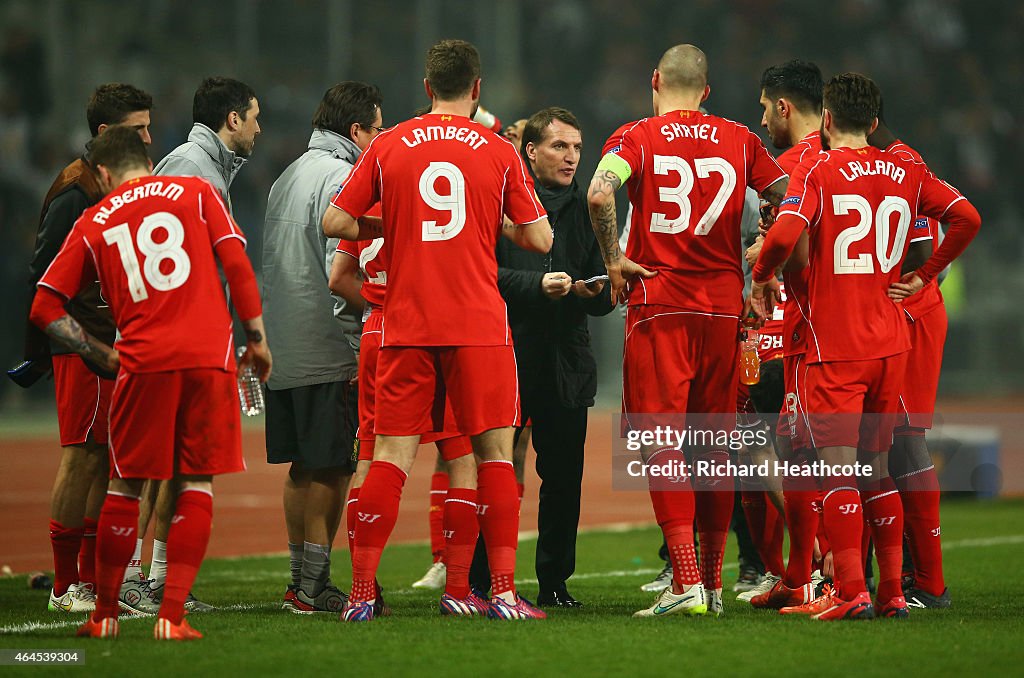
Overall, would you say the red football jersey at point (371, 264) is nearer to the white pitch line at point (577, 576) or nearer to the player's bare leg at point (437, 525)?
the player's bare leg at point (437, 525)

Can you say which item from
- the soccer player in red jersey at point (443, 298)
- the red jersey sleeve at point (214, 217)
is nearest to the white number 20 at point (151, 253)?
the red jersey sleeve at point (214, 217)

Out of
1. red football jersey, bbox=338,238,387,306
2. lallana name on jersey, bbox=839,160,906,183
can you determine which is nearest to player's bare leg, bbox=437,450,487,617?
red football jersey, bbox=338,238,387,306

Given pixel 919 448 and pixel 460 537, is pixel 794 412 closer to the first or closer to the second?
pixel 919 448

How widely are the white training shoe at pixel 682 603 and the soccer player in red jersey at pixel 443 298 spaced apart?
60 centimetres

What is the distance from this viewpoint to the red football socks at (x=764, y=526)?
7039mm

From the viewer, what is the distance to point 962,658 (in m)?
4.91

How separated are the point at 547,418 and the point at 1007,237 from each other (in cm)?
1779

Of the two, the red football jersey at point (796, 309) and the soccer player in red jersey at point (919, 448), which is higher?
the red football jersey at point (796, 309)

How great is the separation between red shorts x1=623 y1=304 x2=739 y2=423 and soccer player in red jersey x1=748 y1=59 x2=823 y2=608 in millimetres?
262

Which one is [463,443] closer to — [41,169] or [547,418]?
[547,418]

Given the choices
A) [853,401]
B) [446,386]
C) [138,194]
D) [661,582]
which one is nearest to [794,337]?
[853,401]

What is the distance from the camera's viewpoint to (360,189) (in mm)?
5727

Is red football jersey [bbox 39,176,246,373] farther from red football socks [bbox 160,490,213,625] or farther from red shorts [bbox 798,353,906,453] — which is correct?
red shorts [bbox 798,353,906,453]

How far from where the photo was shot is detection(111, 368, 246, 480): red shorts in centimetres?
525
